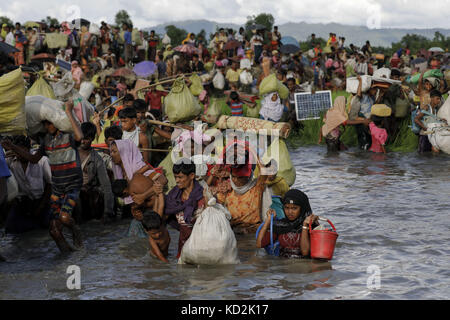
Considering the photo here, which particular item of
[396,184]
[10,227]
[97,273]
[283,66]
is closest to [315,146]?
[396,184]

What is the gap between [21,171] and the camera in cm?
741

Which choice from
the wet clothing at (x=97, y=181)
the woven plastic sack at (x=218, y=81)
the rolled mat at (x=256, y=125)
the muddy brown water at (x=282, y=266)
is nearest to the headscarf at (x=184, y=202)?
the muddy brown water at (x=282, y=266)

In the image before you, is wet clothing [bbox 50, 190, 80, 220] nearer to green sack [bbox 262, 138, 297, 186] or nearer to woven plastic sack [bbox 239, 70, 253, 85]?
green sack [bbox 262, 138, 297, 186]

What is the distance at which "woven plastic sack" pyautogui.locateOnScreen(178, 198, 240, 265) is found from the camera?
226 inches

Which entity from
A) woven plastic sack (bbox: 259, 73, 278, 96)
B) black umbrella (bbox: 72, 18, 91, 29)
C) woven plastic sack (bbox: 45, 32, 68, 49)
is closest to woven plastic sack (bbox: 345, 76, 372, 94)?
woven plastic sack (bbox: 259, 73, 278, 96)

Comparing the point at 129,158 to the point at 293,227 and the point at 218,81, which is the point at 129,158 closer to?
the point at 293,227

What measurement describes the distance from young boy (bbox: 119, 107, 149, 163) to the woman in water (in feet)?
8.01

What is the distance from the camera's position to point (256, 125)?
7.96 meters

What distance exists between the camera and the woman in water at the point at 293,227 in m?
6.02

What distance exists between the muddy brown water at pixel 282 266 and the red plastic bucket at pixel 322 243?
0.14m
